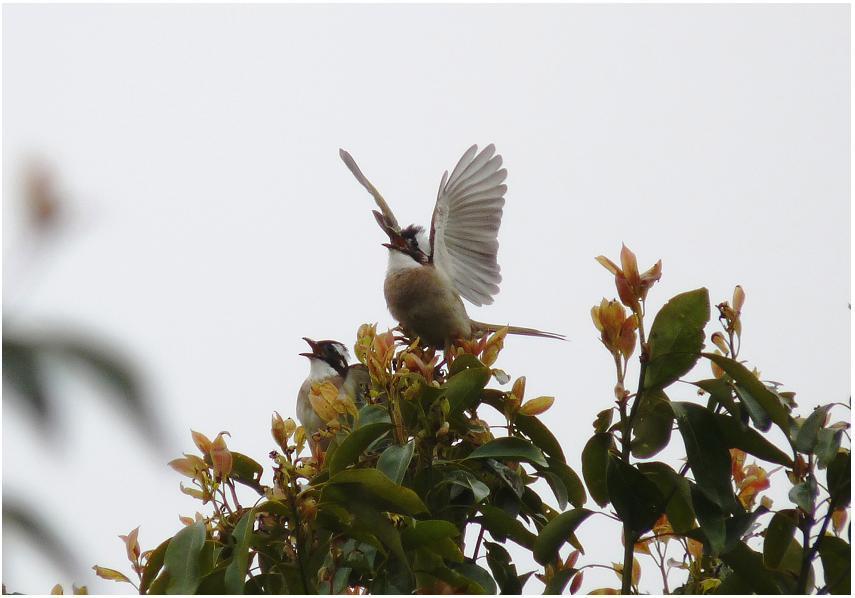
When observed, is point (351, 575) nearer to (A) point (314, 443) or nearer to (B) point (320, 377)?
(A) point (314, 443)

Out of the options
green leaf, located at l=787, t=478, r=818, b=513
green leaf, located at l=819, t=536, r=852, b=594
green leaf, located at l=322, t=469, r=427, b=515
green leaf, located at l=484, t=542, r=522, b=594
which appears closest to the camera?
green leaf, located at l=322, t=469, r=427, b=515

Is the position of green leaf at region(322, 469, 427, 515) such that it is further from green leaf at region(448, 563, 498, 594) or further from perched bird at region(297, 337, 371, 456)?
perched bird at region(297, 337, 371, 456)

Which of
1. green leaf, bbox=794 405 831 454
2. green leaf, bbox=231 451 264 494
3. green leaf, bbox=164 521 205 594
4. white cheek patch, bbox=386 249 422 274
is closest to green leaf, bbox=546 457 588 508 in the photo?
green leaf, bbox=794 405 831 454

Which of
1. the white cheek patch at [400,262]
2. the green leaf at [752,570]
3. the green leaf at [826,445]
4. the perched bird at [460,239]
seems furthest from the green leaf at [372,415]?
the white cheek patch at [400,262]

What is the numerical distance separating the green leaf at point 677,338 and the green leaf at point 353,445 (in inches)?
29.1

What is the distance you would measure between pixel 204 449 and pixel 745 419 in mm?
1469

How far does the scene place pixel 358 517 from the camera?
253 centimetres

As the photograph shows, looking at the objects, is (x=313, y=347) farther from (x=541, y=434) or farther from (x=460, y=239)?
(x=541, y=434)

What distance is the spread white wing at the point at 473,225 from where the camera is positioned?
5824 millimetres

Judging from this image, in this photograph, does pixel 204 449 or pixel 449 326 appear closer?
pixel 204 449

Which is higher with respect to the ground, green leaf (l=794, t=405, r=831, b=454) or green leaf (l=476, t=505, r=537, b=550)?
green leaf (l=794, t=405, r=831, b=454)

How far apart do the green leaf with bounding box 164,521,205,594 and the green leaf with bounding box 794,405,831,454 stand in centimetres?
152

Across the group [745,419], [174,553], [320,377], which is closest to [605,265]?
[745,419]

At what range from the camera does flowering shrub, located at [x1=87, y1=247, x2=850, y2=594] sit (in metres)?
2.55
